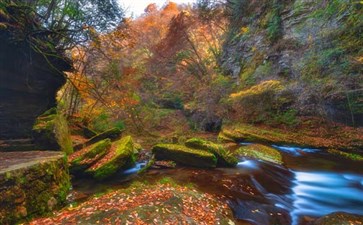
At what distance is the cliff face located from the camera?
10578mm

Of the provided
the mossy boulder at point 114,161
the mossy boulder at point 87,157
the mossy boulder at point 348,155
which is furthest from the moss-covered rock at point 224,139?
the mossy boulder at point 87,157

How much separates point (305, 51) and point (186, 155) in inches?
324

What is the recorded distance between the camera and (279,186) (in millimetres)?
8234

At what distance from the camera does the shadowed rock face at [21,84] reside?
27.2 feet

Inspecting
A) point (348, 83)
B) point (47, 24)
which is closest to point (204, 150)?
point (348, 83)

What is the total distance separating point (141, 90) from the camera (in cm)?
2416

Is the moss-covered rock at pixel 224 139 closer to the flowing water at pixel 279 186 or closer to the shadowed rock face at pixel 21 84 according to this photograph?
the flowing water at pixel 279 186

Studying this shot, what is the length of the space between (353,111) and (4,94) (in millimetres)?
14339

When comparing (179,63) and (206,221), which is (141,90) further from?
(206,221)

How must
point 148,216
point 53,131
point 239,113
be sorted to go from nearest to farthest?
point 148,216
point 53,131
point 239,113

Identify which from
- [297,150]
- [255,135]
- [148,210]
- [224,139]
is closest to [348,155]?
[297,150]

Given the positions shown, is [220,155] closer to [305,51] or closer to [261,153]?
[261,153]

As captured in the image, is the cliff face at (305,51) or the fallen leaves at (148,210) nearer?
the fallen leaves at (148,210)

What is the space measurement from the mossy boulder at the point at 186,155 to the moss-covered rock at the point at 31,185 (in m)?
4.07
